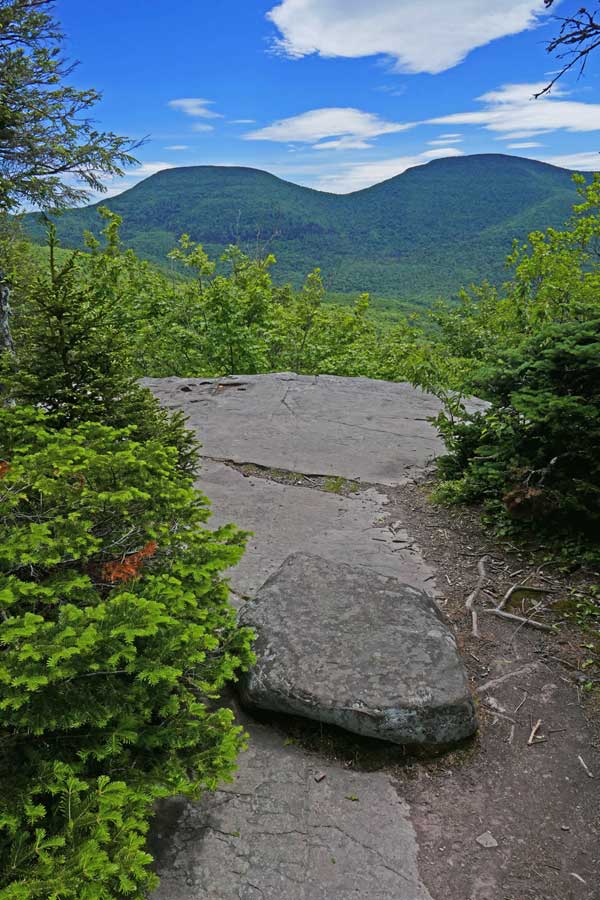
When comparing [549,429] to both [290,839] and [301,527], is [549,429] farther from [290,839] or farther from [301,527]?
[290,839]

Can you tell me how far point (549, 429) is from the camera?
4.42 metres

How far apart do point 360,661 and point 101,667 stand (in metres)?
1.50

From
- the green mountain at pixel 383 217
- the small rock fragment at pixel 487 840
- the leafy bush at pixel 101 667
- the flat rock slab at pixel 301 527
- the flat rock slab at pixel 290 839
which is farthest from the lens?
the green mountain at pixel 383 217

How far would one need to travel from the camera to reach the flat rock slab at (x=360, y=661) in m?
2.69

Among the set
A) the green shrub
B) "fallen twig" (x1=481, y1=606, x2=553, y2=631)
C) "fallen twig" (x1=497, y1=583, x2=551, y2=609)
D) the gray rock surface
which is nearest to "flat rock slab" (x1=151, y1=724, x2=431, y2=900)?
the gray rock surface

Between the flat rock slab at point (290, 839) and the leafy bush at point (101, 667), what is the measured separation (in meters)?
0.18

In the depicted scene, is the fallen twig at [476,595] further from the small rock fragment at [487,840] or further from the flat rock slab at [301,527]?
the small rock fragment at [487,840]

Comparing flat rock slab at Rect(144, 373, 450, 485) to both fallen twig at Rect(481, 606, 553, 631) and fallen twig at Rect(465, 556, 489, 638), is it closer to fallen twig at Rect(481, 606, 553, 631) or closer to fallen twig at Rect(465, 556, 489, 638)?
fallen twig at Rect(465, 556, 489, 638)

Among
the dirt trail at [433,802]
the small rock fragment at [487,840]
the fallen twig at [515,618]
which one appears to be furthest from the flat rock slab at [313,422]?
the small rock fragment at [487,840]

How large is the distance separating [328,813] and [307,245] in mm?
103080

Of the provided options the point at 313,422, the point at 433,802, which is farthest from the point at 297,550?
the point at 313,422

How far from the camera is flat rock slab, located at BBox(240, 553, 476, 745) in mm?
2693

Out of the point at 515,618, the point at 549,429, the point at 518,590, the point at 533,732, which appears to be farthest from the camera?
the point at 549,429

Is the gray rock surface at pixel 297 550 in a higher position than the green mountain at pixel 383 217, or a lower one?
lower
